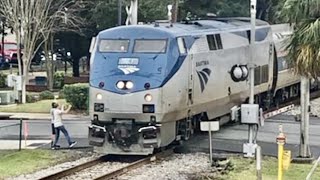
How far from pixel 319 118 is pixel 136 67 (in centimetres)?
1328

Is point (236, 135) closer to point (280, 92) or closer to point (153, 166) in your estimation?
point (153, 166)

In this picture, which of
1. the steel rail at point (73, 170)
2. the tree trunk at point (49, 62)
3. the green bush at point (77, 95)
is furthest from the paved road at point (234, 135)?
the tree trunk at point (49, 62)

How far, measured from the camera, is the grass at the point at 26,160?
1994 cm

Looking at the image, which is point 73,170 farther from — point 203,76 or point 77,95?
point 77,95

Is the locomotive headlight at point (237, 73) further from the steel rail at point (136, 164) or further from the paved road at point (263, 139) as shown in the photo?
the steel rail at point (136, 164)

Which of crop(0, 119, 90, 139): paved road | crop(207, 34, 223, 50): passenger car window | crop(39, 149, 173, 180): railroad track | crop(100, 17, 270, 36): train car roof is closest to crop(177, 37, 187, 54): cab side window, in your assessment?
crop(100, 17, 270, 36): train car roof

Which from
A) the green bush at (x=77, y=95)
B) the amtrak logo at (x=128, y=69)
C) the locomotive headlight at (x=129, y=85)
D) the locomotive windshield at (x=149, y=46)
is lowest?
the green bush at (x=77, y=95)

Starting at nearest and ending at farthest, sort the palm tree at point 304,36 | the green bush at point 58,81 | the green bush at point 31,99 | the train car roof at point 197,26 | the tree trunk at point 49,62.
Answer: the palm tree at point 304,36
the train car roof at point 197,26
the green bush at point 31,99
the tree trunk at point 49,62
the green bush at point 58,81

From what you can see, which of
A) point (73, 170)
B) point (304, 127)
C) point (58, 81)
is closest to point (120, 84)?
point (73, 170)

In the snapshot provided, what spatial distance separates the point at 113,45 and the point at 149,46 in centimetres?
106

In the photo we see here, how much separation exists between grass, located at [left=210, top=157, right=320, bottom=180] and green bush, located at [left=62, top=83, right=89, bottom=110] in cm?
1603

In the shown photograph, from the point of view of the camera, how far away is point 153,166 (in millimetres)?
20938

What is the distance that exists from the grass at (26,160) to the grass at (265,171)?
4798 mm

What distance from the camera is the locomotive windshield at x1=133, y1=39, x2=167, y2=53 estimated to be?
72.3 feet
